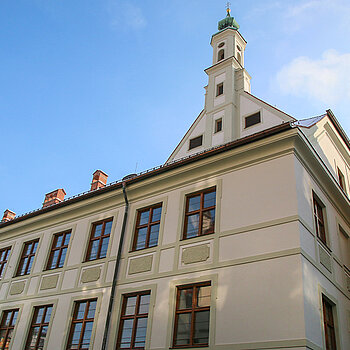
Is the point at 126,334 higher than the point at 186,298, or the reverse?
the point at 186,298

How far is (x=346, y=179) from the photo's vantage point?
690 inches

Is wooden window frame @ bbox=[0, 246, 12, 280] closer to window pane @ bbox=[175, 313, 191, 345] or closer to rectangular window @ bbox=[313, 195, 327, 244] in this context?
window pane @ bbox=[175, 313, 191, 345]

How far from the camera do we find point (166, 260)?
13.1 meters

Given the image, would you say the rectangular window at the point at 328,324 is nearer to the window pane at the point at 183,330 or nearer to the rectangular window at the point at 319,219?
the rectangular window at the point at 319,219

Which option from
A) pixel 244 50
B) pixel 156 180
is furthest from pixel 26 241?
pixel 244 50

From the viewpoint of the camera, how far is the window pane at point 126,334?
→ 12.5 m

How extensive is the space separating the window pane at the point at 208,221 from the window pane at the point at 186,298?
1.83 meters

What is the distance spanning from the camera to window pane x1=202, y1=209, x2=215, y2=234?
1287cm

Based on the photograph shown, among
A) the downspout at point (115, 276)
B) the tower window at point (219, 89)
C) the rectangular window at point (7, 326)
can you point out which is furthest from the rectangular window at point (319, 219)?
the rectangular window at point (7, 326)

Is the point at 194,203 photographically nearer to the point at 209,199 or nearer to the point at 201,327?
the point at 209,199

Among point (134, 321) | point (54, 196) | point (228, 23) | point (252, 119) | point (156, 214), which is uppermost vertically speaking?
point (228, 23)

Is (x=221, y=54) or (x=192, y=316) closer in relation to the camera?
(x=192, y=316)

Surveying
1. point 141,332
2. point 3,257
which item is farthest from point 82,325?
point 3,257

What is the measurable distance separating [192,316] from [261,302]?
6.81ft
